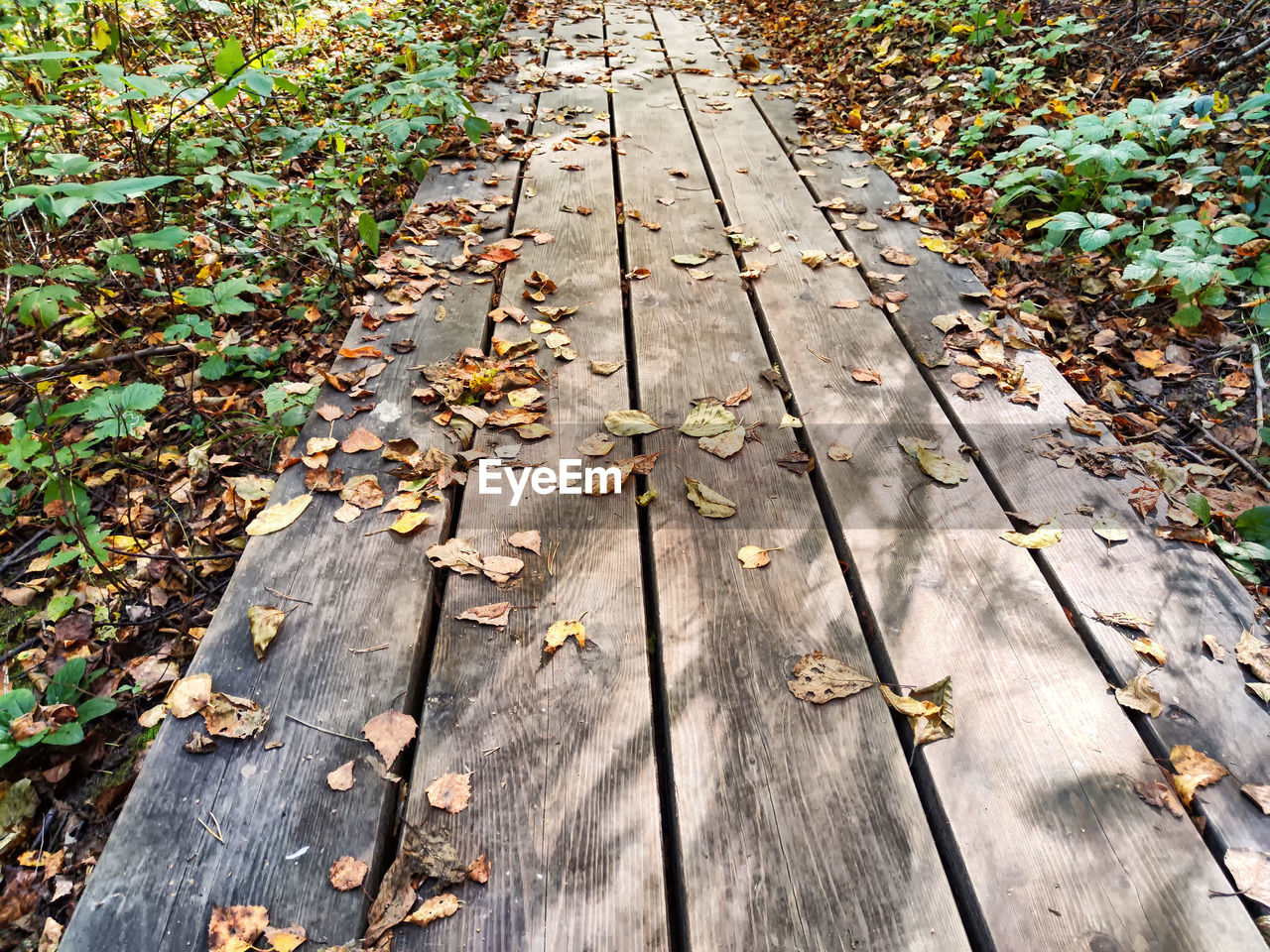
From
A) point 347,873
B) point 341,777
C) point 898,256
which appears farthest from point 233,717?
point 898,256

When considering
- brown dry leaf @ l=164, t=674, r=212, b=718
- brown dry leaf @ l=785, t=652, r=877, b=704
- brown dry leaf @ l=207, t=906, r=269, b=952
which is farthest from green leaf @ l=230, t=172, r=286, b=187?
brown dry leaf @ l=785, t=652, r=877, b=704

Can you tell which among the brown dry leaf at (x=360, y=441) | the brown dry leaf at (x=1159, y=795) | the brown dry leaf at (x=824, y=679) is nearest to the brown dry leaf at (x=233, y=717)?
the brown dry leaf at (x=360, y=441)

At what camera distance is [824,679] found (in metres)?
1.18

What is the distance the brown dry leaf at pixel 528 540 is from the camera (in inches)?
55.2

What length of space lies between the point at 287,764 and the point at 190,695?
0.74 feet

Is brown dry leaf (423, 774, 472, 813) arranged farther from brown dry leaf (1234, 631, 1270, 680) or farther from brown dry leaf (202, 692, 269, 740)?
brown dry leaf (1234, 631, 1270, 680)

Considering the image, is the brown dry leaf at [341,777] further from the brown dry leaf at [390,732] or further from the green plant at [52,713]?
the green plant at [52,713]

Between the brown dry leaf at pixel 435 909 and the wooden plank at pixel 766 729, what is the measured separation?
319 mm

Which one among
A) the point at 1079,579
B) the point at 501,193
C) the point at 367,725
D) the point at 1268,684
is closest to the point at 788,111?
the point at 501,193

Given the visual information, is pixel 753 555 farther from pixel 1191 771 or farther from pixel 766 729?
pixel 1191 771

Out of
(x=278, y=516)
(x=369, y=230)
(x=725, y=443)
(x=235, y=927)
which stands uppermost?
(x=369, y=230)

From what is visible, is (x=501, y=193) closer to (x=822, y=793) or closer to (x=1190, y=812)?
(x=822, y=793)

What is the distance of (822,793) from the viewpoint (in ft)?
3.43

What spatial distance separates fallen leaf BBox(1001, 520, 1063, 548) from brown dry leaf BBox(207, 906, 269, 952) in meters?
1.45
